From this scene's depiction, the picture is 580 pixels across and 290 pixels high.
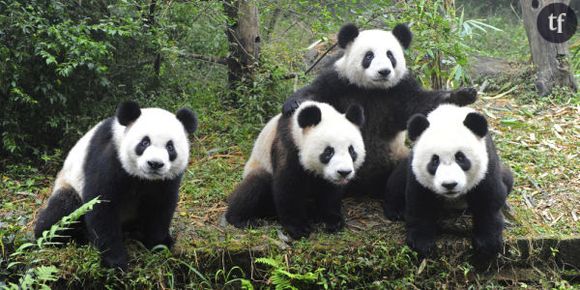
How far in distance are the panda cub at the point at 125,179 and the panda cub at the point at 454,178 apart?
1856 mm

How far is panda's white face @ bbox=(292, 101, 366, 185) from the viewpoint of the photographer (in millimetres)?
5191

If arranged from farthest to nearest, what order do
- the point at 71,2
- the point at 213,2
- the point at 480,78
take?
1. the point at 480,78
2. the point at 213,2
3. the point at 71,2

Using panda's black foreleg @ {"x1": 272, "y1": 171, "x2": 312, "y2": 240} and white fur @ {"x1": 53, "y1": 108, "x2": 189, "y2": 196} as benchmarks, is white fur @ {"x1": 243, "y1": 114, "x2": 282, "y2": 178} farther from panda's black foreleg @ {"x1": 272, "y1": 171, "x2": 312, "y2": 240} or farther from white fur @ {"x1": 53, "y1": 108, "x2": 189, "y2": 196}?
white fur @ {"x1": 53, "y1": 108, "x2": 189, "y2": 196}

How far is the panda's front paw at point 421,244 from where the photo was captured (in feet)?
17.3

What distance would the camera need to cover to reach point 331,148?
5297 millimetres

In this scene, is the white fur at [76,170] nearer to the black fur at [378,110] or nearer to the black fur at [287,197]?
the black fur at [287,197]

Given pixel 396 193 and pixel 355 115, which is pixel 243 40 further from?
pixel 396 193

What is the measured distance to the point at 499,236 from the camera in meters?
5.22

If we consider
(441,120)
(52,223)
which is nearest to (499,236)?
(441,120)

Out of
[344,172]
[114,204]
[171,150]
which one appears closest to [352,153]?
[344,172]

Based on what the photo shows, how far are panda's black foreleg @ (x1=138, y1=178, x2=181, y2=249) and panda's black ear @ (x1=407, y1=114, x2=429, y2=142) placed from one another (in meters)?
1.94

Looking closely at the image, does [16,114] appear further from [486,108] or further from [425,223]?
[486,108]

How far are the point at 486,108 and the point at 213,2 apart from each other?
13.4 ft

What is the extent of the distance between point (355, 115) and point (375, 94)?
772 millimetres
